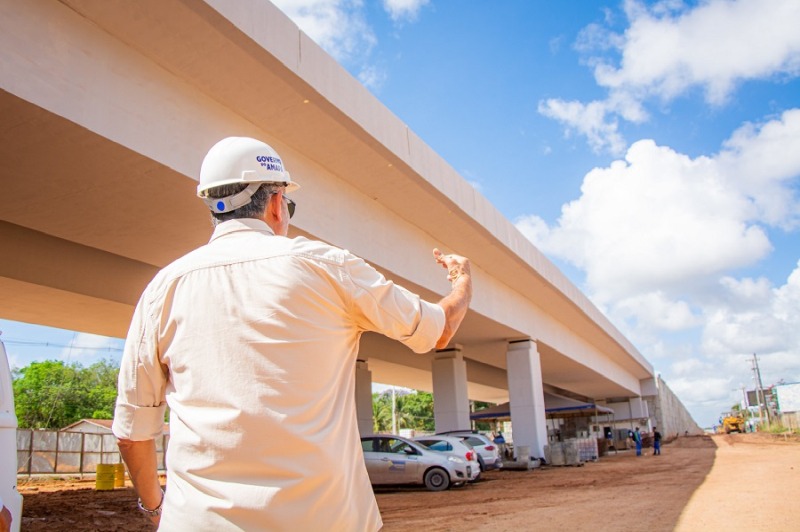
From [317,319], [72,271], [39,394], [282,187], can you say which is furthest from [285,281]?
[39,394]

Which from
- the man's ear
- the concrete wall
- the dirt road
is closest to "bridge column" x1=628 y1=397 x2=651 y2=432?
the concrete wall

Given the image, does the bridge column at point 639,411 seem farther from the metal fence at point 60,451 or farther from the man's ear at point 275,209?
the man's ear at point 275,209

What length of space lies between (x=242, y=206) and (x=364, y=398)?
2515cm

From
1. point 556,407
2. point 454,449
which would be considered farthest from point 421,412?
point 454,449

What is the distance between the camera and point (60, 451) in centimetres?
2578

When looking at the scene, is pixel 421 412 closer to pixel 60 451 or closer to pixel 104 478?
pixel 60 451

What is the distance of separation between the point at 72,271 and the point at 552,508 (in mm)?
11134

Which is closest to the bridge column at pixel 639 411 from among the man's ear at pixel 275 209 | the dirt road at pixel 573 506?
the dirt road at pixel 573 506

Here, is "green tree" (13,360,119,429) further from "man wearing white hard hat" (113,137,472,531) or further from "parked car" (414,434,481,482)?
"man wearing white hard hat" (113,137,472,531)

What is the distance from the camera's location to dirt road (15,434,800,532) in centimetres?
932

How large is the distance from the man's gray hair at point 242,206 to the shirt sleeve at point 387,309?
0.36 metres

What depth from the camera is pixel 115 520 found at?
425 inches

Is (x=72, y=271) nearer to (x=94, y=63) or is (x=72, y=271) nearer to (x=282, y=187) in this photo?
(x=94, y=63)

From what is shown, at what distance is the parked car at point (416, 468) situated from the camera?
55.2 ft
